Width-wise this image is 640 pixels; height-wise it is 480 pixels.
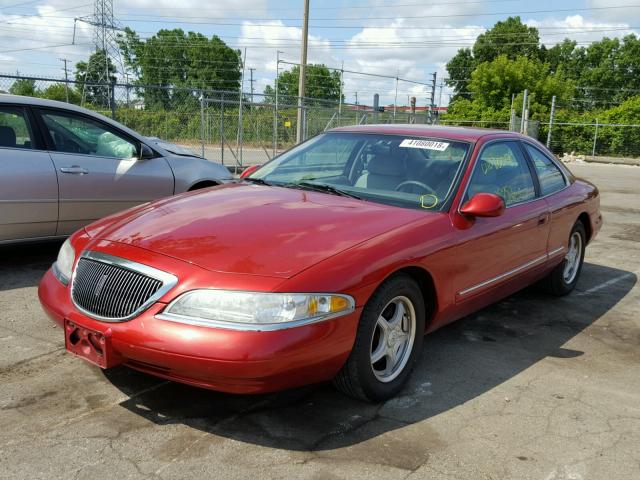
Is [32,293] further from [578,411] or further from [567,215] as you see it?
[567,215]

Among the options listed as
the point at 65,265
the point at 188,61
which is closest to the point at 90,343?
the point at 65,265

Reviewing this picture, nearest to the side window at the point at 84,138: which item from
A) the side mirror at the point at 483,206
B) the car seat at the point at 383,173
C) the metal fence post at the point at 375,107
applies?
the car seat at the point at 383,173

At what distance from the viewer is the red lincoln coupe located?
2.82m

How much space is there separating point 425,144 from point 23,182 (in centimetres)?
353

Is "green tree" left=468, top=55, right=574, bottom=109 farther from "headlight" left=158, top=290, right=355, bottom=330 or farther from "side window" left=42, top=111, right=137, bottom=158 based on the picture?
"headlight" left=158, top=290, right=355, bottom=330

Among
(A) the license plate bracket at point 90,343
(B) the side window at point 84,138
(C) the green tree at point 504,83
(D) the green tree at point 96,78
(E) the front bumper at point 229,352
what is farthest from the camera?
(C) the green tree at point 504,83

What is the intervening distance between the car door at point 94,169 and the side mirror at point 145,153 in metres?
0.04

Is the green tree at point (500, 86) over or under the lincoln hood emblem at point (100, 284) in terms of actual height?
over

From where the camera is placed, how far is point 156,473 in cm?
265

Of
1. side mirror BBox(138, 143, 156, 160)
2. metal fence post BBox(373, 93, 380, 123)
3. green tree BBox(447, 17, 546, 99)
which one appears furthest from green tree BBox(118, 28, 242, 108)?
side mirror BBox(138, 143, 156, 160)

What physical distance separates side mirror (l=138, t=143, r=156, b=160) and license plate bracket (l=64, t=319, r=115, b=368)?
3.46 meters

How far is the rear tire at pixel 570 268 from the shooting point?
562cm

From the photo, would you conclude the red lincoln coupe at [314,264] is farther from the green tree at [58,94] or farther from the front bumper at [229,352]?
the green tree at [58,94]

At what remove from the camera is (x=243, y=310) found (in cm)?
281
